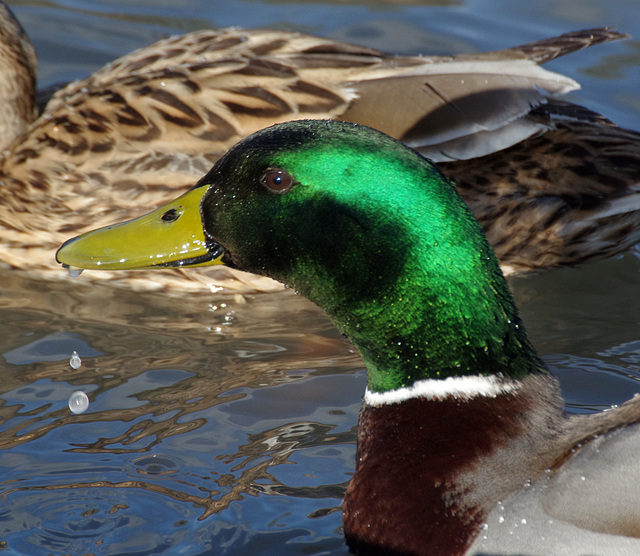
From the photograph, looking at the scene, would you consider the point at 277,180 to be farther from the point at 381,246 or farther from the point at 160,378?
the point at 160,378

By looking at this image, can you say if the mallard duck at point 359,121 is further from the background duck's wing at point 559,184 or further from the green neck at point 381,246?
the green neck at point 381,246

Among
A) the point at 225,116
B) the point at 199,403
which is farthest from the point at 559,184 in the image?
the point at 199,403

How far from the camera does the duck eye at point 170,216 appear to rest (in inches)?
150

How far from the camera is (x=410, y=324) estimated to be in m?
3.60

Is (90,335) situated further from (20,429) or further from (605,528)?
(605,528)

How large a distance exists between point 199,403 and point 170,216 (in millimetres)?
1235

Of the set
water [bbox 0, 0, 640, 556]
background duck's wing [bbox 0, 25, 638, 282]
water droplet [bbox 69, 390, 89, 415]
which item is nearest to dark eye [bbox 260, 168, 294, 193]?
water [bbox 0, 0, 640, 556]

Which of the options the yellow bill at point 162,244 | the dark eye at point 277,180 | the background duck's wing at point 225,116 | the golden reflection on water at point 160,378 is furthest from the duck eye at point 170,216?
the background duck's wing at point 225,116

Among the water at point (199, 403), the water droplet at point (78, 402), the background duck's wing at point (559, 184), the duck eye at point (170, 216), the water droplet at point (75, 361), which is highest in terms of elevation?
the duck eye at point (170, 216)

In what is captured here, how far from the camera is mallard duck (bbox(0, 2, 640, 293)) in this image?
17.3ft

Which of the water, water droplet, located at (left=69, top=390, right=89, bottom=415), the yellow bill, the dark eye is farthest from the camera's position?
water droplet, located at (left=69, top=390, right=89, bottom=415)

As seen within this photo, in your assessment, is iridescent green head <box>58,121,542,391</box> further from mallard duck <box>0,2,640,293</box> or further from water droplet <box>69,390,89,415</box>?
mallard duck <box>0,2,640,293</box>

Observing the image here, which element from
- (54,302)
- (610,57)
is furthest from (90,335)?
(610,57)

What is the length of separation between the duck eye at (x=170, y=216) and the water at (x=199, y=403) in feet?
3.47
